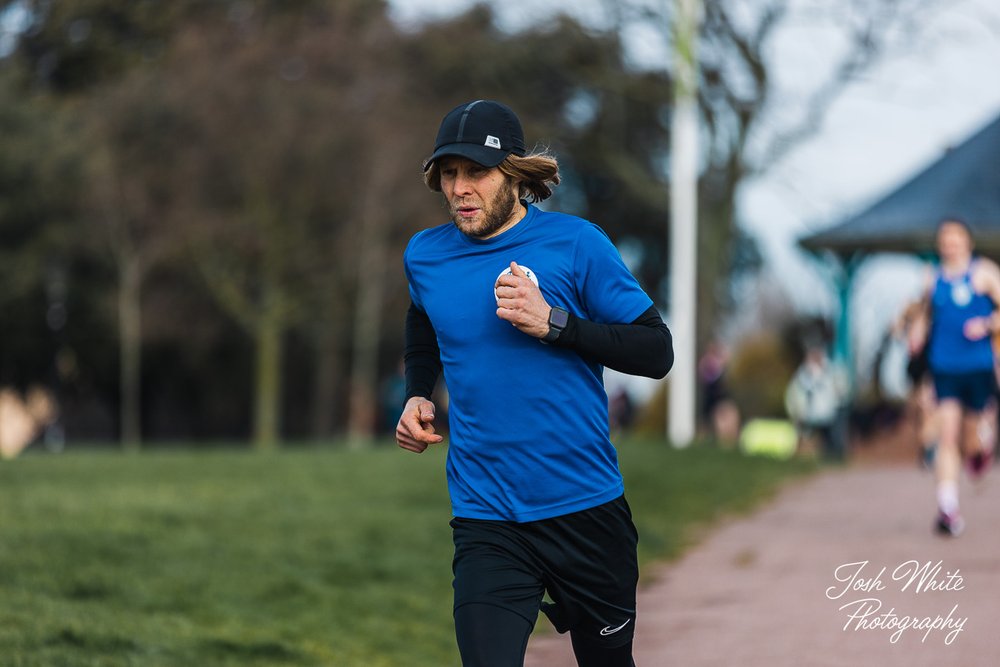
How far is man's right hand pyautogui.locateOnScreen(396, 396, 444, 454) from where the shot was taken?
14.3 ft

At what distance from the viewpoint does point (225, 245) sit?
33.6 m

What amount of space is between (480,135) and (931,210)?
18788mm

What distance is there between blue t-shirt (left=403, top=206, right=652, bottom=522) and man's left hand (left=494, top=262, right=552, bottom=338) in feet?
0.50

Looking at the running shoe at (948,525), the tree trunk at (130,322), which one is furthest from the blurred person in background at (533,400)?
the tree trunk at (130,322)

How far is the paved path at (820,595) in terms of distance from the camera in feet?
22.7

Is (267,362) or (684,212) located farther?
(267,362)

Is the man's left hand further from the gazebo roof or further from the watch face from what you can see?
the gazebo roof

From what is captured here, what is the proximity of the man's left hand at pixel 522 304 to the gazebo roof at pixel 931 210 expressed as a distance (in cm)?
1811

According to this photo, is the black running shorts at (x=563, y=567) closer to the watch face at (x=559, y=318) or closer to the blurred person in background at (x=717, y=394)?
the watch face at (x=559, y=318)

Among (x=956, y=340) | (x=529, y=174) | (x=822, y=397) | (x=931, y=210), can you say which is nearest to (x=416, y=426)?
(x=529, y=174)

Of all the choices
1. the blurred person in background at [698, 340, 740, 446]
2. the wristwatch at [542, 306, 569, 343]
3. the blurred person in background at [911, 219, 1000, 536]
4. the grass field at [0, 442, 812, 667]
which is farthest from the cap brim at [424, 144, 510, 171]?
the blurred person in background at [698, 340, 740, 446]

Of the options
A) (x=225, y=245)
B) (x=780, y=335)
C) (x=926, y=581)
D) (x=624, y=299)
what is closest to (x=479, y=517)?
(x=624, y=299)

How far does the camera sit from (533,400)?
4.21 meters

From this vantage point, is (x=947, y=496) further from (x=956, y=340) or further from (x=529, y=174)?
(x=529, y=174)
